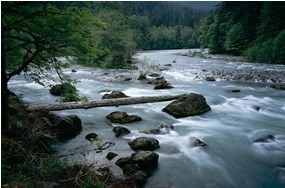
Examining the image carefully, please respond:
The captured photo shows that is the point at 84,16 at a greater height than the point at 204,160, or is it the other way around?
the point at 84,16

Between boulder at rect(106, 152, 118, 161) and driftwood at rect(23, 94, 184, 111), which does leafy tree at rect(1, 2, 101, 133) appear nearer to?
boulder at rect(106, 152, 118, 161)

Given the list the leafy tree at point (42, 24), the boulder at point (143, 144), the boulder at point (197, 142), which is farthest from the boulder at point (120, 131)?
the leafy tree at point (42, 24)

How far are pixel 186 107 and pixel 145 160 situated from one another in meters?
5.91

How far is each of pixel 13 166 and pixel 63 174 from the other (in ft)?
3.80

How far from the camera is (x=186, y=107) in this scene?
512 inches

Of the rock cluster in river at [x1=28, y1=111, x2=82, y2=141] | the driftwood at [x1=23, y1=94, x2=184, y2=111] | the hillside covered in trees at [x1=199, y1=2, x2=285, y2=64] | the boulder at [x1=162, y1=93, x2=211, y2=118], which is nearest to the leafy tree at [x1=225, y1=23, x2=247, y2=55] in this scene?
the hillside covered in trees at [x1=199, y1=2, x2=285, y2=64]

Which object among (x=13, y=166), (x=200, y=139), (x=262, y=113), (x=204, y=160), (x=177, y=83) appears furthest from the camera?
(x=177, y=83)

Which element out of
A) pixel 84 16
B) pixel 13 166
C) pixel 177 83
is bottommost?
pixel 177 83

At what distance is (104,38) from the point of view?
3509 centimetres

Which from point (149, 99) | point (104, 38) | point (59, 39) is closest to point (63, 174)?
point (59, 39)

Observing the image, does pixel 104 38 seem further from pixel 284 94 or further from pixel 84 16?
pixel 84 16

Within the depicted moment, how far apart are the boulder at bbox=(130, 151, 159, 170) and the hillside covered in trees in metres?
28.8

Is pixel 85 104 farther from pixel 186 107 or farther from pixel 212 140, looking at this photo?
pixel 212 140

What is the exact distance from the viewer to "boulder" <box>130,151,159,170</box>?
7.54 m
